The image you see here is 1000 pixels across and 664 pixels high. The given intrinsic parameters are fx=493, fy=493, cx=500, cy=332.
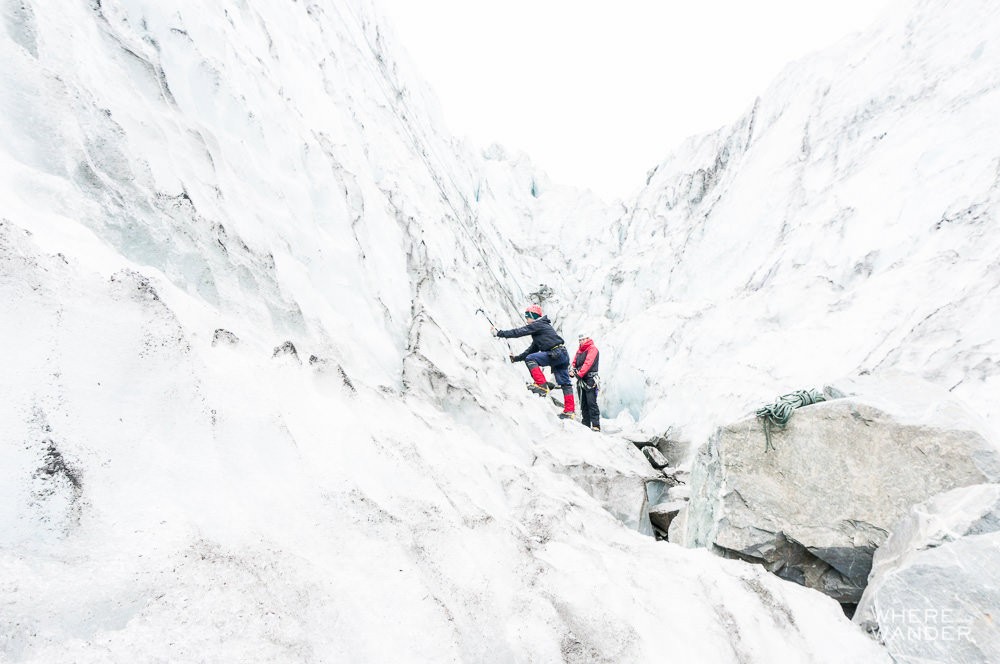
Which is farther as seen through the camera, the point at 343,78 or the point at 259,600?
the point at 343,78

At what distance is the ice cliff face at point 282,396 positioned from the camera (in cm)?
Answer: 162

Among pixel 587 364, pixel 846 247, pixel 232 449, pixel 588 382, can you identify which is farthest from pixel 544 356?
pixel 846 247

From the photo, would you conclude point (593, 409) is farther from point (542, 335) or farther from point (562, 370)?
point (542, 335)

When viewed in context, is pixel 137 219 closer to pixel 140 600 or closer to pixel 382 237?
pixel 140 600

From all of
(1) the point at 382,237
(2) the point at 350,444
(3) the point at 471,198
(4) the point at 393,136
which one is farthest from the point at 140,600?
(3) the point at 471,198

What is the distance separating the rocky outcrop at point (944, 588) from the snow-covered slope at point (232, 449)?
0.22 m

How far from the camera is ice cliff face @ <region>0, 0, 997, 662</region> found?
162 centimetres

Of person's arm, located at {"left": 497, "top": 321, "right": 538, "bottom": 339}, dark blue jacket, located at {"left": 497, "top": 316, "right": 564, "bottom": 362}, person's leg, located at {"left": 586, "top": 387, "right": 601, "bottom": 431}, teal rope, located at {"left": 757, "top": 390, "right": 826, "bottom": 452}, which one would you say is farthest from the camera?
person's leg, located at {"left": 586, "top": 387, "right": 601, "bottom": 431}

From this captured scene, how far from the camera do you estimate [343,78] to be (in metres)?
→ 10.8

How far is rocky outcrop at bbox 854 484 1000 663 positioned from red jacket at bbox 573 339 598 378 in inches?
199

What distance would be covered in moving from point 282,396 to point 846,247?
1053 cm

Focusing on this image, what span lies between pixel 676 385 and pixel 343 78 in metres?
9.54

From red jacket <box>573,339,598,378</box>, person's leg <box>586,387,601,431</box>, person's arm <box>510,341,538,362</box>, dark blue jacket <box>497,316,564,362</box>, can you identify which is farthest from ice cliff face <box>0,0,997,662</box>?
red jacket <box>573,339,598,378</box>

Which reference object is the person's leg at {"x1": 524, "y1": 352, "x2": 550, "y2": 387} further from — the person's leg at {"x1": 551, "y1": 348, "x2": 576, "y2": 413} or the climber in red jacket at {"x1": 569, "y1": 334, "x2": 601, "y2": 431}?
the climber in red jacket at {"x1": 569, "y1": 334, "x2": 601, "y2": 431}
